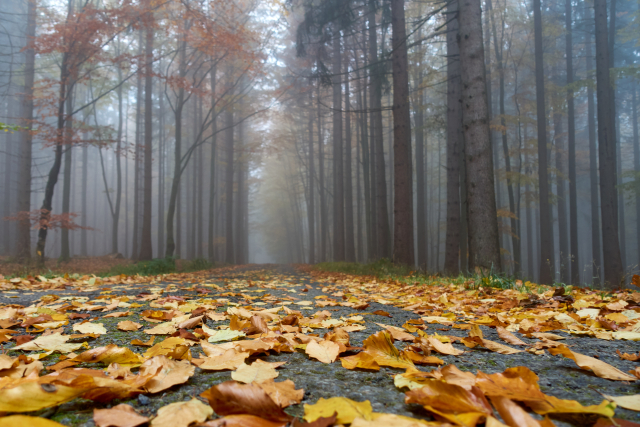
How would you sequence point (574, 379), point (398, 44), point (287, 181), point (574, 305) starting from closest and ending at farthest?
point (574, 379) → point (574, 305) → point (398, 44) → point (287, 181)

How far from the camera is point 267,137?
19.9 meters

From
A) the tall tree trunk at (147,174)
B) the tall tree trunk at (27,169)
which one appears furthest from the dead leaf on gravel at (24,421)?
the tall tree trunk at (147,174)

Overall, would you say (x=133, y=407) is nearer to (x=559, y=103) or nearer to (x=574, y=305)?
(x=574, y=305)

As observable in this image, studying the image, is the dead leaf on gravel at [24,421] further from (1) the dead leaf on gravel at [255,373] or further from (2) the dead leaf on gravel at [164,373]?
(1) the dead leaf on gravel at [255,373]

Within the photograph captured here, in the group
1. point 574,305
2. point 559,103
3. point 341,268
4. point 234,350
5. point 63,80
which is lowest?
point 341,268

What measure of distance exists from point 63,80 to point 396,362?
10.4 m

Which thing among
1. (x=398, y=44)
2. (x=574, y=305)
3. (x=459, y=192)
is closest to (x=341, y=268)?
(x=459, y=192)

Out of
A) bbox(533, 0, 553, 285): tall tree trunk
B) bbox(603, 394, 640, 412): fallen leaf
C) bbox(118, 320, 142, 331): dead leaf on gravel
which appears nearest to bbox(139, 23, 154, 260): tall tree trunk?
bbox(118, 320, 142, 331): dead leaf on gravel

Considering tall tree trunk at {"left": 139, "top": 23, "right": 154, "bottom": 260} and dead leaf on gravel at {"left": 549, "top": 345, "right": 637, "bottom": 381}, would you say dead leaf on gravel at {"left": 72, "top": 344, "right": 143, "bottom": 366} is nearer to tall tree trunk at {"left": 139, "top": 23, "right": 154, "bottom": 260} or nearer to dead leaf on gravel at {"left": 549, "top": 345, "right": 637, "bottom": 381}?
dead leaf on gravel at {"left": 549, "top": 345, "right": 637, "bottom": 381}

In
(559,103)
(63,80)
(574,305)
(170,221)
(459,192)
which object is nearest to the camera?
(574,305)

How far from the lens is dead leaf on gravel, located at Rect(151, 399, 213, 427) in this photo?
28.7 inches

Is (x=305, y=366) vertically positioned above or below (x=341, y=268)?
above

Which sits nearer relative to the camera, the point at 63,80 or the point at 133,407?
the point at 133,407

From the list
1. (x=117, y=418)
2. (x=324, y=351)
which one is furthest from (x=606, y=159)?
(x=117, y=418)
